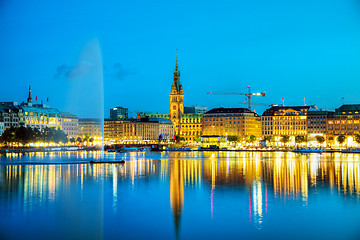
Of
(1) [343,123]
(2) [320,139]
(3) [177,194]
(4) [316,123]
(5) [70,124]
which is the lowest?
(3) [177,194]

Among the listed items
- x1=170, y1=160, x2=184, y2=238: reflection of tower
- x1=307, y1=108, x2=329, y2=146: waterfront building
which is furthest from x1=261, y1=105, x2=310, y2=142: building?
x1=170, y1=160, x2=184, y2=238: reflection of tower

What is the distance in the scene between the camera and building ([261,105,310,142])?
606ft

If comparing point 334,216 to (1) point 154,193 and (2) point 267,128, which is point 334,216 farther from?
(2) point 267,128

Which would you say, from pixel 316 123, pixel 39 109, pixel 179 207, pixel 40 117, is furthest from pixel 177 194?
pixel 316 123

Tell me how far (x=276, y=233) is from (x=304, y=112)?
162586 millimetres

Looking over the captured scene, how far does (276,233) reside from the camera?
90.5ft

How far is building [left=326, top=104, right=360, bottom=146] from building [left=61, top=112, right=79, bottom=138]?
95105 mm

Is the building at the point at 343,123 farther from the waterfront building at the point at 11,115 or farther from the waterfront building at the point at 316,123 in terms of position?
the waterfront building at the point at 11,115

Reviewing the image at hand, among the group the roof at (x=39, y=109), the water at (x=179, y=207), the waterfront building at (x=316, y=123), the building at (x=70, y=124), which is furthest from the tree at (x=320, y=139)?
the water at (x=179, y=207)

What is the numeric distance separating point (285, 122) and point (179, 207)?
158m

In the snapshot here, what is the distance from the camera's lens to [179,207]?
116 ft

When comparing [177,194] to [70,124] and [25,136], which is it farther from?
[70,124]

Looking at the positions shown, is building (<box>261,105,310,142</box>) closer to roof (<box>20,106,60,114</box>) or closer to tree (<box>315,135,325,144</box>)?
tree (<box>315,135,325,144</box>)

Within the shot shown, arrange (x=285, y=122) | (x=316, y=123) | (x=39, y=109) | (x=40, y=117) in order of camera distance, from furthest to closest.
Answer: (x=285, y=122) < (x=316, y=123) < (x=39, y=109) < (x=40, y=117)
